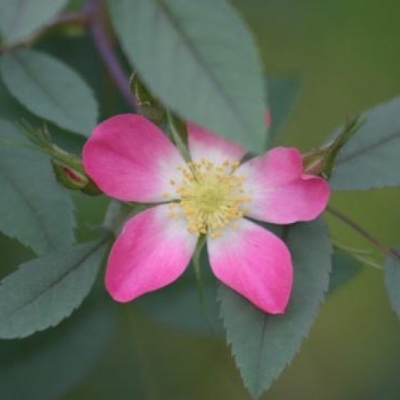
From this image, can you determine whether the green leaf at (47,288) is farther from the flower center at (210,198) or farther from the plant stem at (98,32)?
the plant stem at (98,32)

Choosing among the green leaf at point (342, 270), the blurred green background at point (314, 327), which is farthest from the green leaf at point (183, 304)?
the green leaf at point (342, 270)

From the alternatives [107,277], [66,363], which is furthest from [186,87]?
[66,363]

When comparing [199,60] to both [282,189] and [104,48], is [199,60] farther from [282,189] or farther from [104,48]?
[104,48]

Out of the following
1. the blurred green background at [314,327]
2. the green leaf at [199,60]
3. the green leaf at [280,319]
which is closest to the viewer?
the green leaf at [199,60]

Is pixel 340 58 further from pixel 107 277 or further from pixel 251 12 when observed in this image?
pixel 107 277

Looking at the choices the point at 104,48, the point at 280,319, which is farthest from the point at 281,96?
the point at 280,319

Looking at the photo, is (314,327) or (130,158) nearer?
(130,158)

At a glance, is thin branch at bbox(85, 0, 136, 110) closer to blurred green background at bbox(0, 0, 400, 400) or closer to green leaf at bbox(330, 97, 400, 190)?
blurred green background at bbox(0, 0, 400, 400)
